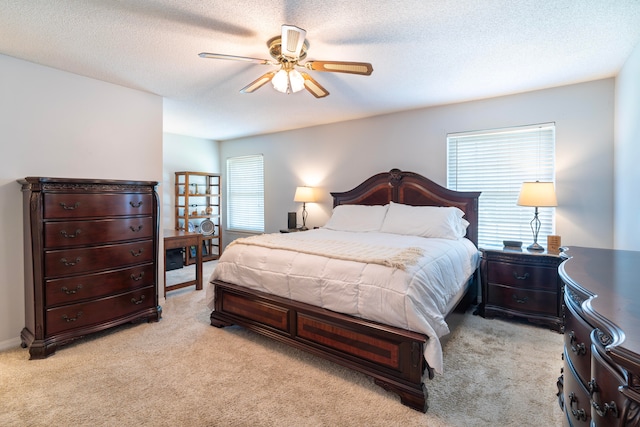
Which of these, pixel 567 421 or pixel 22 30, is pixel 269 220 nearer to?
pixel 22 30

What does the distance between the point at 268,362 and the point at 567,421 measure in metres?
1.76

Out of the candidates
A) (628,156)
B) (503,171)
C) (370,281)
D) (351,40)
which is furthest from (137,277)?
(628,156)

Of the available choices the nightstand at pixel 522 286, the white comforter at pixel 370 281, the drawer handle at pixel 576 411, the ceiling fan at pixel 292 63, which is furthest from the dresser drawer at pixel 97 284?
the nightstand at pixel 522 286

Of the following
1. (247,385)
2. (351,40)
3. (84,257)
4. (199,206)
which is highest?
(351,40)

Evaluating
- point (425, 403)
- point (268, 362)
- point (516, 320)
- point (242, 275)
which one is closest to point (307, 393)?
point (268, 362)

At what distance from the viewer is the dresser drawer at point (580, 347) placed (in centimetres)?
103

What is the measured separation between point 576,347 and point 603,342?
435 mm

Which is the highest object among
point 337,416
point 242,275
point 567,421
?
point 242,275

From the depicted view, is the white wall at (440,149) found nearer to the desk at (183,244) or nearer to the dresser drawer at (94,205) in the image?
the desk at (183,244)

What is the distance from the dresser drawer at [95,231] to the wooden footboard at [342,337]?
0.96m

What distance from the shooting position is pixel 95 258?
2617 mm

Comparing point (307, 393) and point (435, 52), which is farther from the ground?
point (435, 52)

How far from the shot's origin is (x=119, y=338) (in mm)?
2676

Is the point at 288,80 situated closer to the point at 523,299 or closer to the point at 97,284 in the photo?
the point at 97,284
